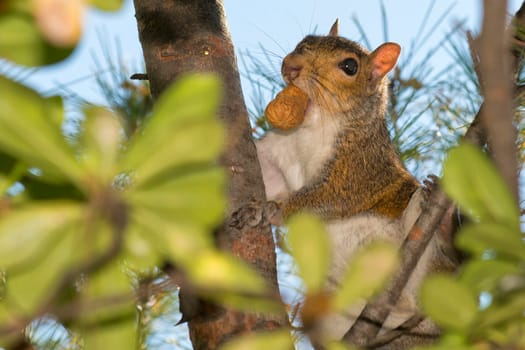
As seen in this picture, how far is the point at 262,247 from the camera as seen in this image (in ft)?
4.85

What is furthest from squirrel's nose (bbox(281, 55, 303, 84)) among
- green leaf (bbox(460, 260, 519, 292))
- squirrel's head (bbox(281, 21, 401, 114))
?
green leaf (bbox(460, 260, 519, 292))

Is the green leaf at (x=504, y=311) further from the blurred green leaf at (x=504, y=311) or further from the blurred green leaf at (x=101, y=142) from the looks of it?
the blurred green leaf at (x=101, y=142)

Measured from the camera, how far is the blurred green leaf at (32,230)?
0.38 metres

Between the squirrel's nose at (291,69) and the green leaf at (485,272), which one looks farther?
the squirrel's nose at (291,69)

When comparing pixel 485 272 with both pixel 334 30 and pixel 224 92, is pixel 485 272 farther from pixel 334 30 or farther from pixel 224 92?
pixel 334 30

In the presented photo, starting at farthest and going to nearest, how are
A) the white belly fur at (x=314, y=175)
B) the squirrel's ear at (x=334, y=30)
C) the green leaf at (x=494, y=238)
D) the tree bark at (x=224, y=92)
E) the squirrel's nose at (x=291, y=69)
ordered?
the squirrel's ear at (x=334, y=30), the squirrel's nose at (x=291, y=69), the white belly fur at (x=314, y=175), the tree bark at (x=224, y=92), the green leaf at (x=494, y=238)

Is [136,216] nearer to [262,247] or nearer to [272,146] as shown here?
[262,247]

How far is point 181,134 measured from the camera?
0.38m

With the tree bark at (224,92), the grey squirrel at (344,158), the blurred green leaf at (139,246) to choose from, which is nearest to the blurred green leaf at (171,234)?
the blurred green leaf at (139,246)

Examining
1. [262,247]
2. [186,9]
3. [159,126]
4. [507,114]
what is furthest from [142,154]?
[186,9]

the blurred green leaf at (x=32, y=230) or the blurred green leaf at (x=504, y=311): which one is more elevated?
the blurred green leaf at (x=32, y=230)

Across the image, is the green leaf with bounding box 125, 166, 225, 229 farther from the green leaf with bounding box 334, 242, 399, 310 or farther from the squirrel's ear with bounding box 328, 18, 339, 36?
the squirrel's ear with bounding box 328, 18, 339, 36

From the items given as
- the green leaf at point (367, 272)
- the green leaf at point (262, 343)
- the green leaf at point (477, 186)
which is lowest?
the green leaf at point (262, 343)

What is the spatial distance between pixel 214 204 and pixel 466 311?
0.19 meters
